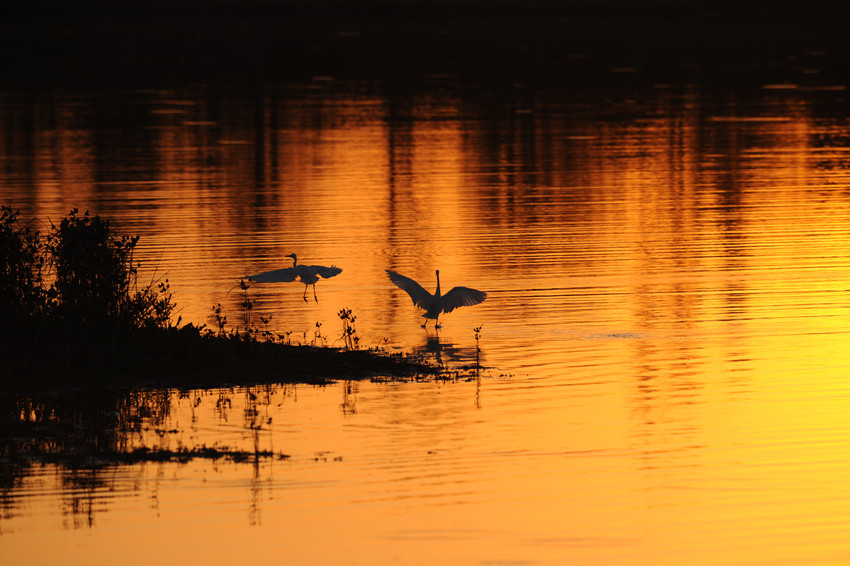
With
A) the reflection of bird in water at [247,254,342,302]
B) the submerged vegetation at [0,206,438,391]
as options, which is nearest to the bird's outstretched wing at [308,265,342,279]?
the reflection of bird in water at [247,254,342,302]

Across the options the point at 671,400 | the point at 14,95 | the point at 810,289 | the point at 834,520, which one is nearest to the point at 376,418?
the point at 671,400

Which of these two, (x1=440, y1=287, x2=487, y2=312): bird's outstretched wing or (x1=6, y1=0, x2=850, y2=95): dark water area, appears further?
(x1=6, y1=0, x2=850, y2=95): dark water area

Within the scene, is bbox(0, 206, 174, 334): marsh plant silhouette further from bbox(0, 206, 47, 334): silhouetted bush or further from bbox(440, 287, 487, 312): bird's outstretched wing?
bbox(440, 287, 487, 312): bird's outstretched wing

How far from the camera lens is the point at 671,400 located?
13250 mm

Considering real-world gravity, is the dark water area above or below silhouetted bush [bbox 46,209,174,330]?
above

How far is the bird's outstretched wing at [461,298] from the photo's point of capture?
15984 mm

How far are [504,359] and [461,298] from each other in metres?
1.52

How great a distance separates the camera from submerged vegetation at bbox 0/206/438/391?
45.3 ft

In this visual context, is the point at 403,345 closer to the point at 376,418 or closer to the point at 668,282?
the point at 376,418

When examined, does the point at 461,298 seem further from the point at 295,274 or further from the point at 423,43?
the point at 423,43

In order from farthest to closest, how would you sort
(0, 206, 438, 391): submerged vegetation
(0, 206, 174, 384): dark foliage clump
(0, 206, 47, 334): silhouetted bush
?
(0, 206, 47, 334): silhouetted bush
(0, 206, 174, 384): dark foliage clump
(0, 206, 438, 391): submerged vegetation

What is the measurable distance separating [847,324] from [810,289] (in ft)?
6.43

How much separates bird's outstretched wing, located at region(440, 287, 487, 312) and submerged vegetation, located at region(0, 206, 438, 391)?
1499 mm

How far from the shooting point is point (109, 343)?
1409 cm
